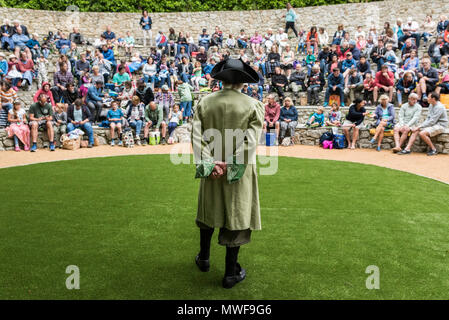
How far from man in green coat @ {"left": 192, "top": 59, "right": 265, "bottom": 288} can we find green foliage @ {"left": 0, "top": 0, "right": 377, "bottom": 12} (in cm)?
2119

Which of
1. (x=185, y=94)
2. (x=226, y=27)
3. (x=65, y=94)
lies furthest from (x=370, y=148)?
(x=226, y=27)

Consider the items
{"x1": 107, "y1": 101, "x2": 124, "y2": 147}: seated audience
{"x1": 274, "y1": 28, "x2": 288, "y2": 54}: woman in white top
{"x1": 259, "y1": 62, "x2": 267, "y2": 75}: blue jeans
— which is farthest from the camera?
{"x1": 274, "y1": 28, "x2": 288, "y2": 54}: woman in white top

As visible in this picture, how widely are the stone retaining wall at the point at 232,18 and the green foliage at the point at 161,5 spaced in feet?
2.41

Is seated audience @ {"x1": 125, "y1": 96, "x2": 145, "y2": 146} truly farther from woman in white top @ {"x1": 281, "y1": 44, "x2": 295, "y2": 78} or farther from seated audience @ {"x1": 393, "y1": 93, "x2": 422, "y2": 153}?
seated audience @ {"x1": 393, "y1": 93, "x2": 422, "y2": 153}

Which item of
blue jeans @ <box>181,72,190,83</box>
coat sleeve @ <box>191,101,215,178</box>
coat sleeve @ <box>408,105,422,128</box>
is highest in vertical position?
coat sleeve @ <box>191,101,215,178</box>

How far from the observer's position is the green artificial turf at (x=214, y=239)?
10.9ft

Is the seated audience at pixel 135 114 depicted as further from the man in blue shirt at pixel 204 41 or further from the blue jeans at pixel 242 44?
the blue jeans at pixel 242 44

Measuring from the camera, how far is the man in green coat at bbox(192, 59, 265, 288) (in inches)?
127

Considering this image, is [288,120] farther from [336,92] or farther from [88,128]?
[88,128]

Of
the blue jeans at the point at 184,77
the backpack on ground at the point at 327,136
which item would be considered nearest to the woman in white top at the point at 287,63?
the blue jeans at the point at 184,77

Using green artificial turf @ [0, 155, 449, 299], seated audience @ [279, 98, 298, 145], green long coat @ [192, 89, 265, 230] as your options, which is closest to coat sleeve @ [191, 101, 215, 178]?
green long coat @ [192, 89, 265, 230]

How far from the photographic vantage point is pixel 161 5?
935 inches
